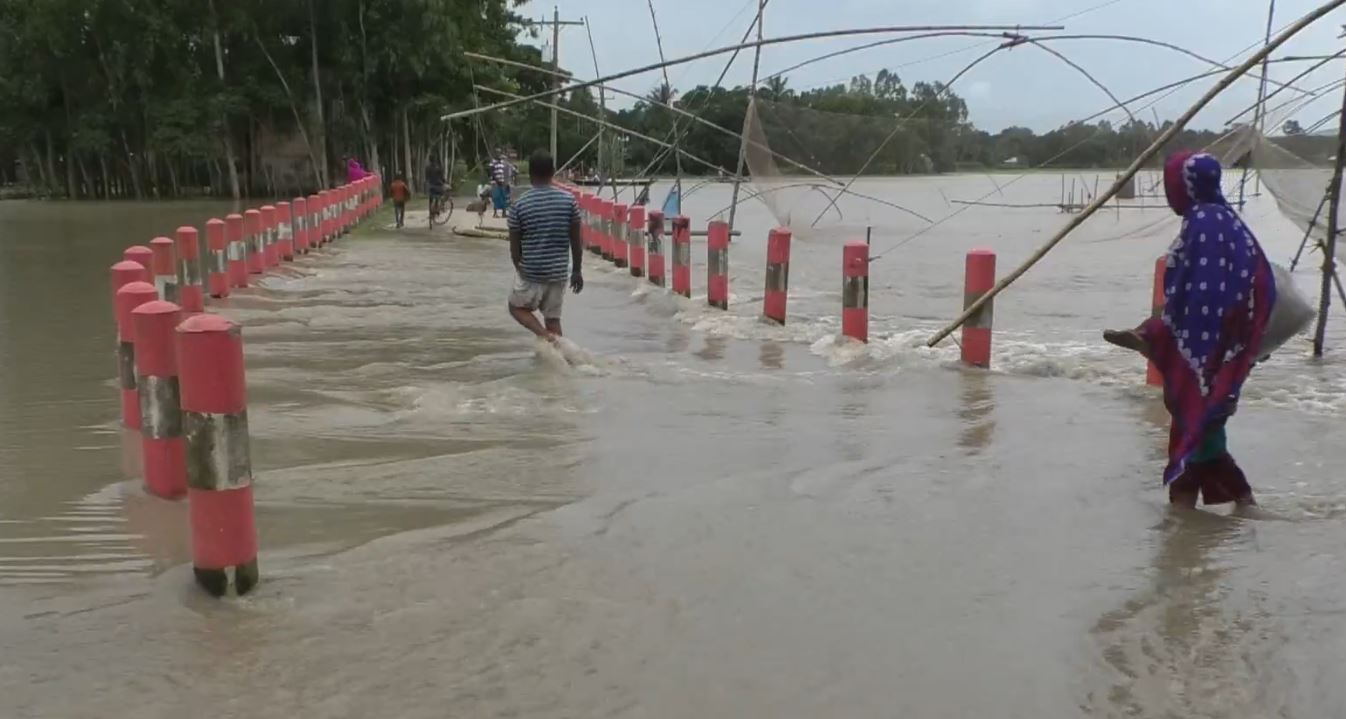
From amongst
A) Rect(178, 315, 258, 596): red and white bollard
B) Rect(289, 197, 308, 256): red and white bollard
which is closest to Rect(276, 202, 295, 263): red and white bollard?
Rect(289, 197, 308, 256): red and white bollard

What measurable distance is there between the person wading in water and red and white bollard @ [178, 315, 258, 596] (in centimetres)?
330

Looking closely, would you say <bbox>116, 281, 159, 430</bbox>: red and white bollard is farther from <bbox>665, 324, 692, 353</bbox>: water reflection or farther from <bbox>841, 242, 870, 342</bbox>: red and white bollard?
<bbox>841, 242, 870, 342</bbox>: red and white bollard

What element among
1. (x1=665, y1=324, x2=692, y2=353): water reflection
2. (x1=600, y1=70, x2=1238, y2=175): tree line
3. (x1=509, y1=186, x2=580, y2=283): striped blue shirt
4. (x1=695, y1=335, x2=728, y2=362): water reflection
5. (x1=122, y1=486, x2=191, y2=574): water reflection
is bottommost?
(x1=665, y1=324, x2=692, y2=353): water reflection

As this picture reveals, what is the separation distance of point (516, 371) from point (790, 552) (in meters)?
3.92

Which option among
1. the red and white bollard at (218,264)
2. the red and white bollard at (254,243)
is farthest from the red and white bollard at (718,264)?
the red and white bollard at (254,243)

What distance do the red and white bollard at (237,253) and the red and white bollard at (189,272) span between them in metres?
1.38

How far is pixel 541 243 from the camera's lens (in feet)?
26.7

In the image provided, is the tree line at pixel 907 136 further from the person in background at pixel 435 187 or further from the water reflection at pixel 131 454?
the person in background at pixel 435 187

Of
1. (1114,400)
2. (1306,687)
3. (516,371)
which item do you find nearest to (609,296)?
(516,371)

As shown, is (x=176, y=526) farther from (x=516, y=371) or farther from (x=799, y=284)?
(x=799, y=284)

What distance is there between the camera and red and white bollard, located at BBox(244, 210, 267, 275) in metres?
13.2

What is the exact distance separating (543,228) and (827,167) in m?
4.72

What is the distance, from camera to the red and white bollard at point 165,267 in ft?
29.3

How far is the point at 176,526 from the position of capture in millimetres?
4477
